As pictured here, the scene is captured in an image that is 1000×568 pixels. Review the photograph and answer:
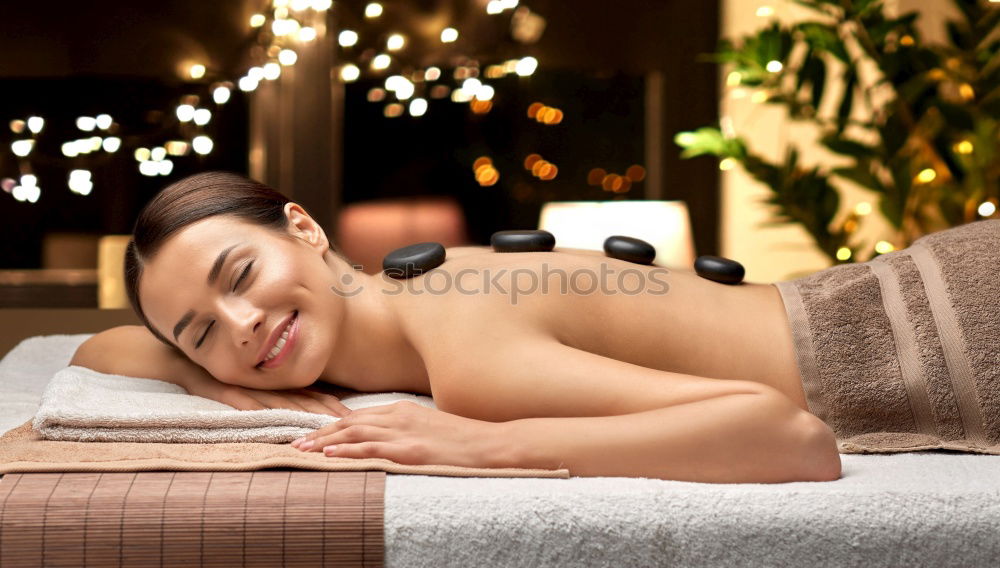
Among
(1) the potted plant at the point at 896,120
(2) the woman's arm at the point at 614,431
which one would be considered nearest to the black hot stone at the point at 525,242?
(2) the woman's arm at the point at 614,431

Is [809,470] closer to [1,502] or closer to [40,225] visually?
[1,502]

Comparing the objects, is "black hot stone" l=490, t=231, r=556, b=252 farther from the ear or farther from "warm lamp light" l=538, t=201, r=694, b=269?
"warm lamp light" l=538, t=201, r=694, b=269

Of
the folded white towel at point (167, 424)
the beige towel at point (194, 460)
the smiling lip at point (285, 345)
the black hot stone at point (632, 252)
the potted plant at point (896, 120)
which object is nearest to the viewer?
the beige towel at point (194, 460)

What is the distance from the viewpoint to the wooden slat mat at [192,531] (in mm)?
902

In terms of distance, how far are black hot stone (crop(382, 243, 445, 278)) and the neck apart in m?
0.03

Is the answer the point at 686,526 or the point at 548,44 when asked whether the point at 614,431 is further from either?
the point at 548,44

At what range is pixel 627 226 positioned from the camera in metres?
2.55

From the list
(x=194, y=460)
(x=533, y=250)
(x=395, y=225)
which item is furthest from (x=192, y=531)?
(x=395, y=225)

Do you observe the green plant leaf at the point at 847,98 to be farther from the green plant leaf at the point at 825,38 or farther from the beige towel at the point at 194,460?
the beige towel at the point at 194,460

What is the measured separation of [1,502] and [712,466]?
0.72m

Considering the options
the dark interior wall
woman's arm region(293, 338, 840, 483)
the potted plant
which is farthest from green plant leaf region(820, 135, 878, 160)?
woman's arm region(293, 338, 840, 483)

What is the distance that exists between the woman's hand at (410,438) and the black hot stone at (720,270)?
48 centimetres

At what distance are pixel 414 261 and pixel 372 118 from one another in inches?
84.5

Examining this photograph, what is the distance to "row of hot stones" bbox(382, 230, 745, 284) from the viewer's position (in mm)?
1362
